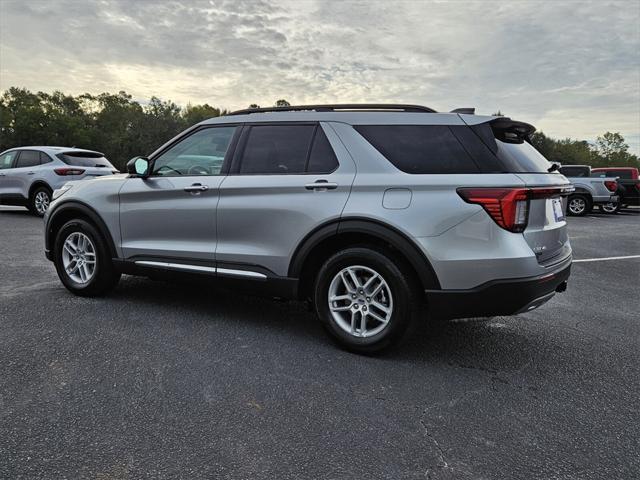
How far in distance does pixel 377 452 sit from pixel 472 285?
1.34 metres

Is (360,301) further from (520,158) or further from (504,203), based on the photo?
(520,158)

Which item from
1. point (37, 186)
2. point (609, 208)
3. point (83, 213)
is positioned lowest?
point (609, 208)

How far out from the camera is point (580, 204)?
18469 mm

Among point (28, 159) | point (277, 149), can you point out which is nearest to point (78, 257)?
point (277, 149)

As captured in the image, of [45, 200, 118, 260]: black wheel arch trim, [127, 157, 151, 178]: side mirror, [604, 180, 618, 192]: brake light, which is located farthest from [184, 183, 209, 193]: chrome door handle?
[604, 180, 618, 192]: brake light

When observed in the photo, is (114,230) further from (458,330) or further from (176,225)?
(458,330)

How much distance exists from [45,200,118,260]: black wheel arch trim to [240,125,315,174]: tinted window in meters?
1.64

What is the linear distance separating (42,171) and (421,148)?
11036 mm

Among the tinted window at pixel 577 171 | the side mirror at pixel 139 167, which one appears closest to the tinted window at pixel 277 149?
the side mirror at pixel 139 167

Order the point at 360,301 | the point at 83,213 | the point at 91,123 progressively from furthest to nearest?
the point at 91,123, the point at 83,213, the point at 360,301

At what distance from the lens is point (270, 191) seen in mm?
3975

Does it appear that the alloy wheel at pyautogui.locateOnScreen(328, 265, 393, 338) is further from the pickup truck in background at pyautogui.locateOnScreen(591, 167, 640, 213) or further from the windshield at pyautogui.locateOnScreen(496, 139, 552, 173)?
the pickup truck in background at pyautogui.locateOnScreen(591, 167, 640, 213)

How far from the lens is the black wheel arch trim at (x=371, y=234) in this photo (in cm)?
340

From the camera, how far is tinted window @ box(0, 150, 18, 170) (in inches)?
493
